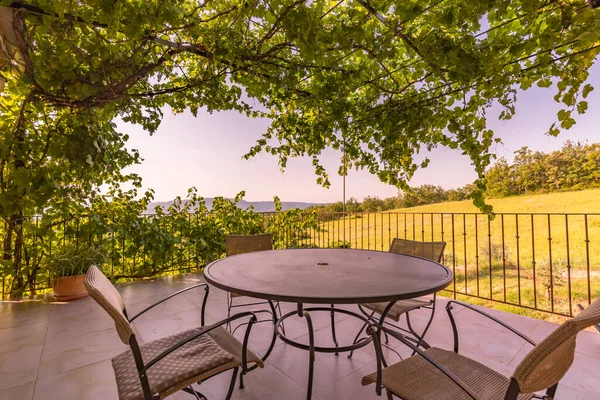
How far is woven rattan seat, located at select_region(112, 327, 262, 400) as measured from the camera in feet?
3.92

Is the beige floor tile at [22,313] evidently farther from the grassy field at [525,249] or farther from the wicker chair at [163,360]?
the grassy field at [525,249]

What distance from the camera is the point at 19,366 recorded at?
83.8 inches

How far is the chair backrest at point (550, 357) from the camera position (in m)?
0.87

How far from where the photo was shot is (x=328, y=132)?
4.02m

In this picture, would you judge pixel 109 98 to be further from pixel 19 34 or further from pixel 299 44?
pixel 299 44

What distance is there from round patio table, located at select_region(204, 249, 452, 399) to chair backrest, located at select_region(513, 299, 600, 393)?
0.50m

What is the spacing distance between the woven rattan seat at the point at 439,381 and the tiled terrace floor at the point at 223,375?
2.04 ft

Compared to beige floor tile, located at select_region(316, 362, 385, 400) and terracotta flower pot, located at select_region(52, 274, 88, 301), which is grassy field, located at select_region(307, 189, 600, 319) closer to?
beige floor tile, located at select_region(316, 362, 385, 400)

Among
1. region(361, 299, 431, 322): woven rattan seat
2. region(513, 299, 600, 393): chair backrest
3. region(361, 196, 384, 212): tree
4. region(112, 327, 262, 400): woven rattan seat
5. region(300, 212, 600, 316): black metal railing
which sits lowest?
region(300, 212, 600, 316): black metal railing

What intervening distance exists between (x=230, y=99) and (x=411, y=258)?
3.16 m

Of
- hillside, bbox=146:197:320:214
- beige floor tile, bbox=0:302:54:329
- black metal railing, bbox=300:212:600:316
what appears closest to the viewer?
beige floor tile, bbox=0:302:54:329

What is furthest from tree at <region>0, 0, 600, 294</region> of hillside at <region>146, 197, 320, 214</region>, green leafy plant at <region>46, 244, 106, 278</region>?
hillside at <region>146, 197, 320, 214</region>

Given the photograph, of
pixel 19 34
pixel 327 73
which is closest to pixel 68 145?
pixel 19 34

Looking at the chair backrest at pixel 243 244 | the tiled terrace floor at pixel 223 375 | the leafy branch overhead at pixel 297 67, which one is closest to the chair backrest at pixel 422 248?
the leafy branch overhead at pixel 297 67
